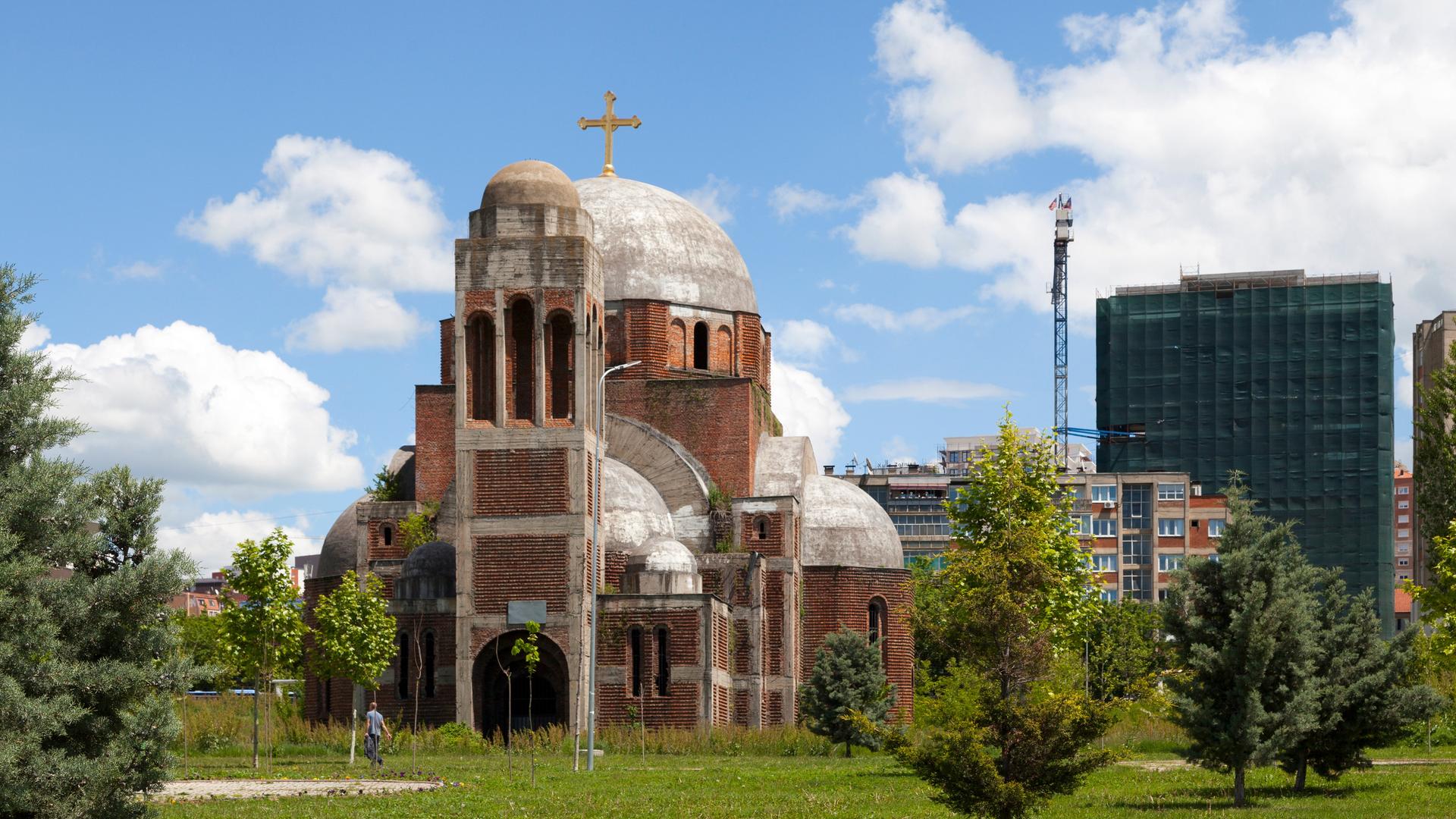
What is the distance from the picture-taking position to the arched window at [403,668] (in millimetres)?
48500

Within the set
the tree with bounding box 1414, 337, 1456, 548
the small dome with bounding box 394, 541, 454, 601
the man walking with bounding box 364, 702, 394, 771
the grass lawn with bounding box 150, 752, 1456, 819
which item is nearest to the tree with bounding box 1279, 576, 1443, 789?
the grass lawn with bounding box 150, 752, 1456, 819

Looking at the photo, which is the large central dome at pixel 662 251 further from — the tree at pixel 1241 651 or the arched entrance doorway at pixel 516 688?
the tree at pixel 1241 651

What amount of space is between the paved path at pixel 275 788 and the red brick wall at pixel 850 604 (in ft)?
80.9

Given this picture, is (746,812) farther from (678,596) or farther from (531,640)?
(678,596)

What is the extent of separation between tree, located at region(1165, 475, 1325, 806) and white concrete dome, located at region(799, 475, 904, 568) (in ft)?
91.9

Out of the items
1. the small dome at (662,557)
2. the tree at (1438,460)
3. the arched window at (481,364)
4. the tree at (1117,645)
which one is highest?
the arched window at (481,364)

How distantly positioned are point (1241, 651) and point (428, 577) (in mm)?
25785

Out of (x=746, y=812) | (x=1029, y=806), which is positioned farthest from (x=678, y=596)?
(x=1029, y=806)

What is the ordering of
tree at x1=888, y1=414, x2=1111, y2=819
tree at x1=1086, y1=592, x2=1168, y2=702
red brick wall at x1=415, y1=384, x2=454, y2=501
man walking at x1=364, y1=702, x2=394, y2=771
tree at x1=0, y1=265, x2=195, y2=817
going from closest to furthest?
tree at x1=0, y1=265, x2=195, y2=817
tree at x1=888, y1=414, x2=1111, y2=819
man walking at x1=364, y1=702, x2=394, y2=771
red brick wall at x1=415, y1=384, x2=454, y2=501
tree at x1=1086, y1=592, x2=1168, y2=702

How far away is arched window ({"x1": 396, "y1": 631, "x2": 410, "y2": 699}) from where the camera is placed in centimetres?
4850

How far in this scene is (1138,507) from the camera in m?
122

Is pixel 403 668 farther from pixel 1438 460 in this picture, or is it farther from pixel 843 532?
pixel 1438 460

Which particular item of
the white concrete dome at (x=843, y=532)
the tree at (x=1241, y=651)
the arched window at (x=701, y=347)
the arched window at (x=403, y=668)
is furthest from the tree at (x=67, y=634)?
the arched window at (x=701, y=347)

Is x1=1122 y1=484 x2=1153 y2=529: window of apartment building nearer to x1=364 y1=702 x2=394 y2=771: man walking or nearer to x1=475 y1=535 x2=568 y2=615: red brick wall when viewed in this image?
x1=475 y1=535 x2=568 y2=615: red brick wall
